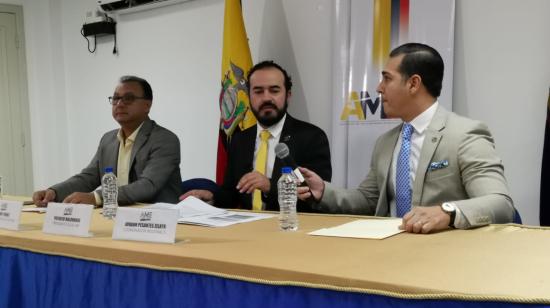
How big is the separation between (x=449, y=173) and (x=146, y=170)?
1463 millimetres

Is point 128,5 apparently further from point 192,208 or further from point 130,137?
point 192,208

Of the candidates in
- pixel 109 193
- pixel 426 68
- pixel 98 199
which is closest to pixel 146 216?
pixel 109 193

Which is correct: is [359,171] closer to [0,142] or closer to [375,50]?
[375,50]

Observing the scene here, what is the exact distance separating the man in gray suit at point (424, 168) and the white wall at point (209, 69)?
A: 1.00m

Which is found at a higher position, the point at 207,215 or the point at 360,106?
the point at 360,106

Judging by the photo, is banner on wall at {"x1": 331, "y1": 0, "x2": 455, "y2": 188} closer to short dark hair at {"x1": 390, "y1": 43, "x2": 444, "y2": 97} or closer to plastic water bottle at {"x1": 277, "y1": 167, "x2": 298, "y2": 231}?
short dark hair at {"x1": 390, "y1": 43, "x2": 444, "y2": 97}

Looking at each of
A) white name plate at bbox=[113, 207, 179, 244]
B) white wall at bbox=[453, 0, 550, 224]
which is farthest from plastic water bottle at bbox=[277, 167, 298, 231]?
white wall at bbox=[453, 0, 550, 224]

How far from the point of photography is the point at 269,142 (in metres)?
2.62

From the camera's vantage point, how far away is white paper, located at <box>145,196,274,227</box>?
1.73 meters

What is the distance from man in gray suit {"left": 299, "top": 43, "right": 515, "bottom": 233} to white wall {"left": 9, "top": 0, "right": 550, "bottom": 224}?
1.00 metres

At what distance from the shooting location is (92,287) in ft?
4.47

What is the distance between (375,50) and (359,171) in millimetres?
770

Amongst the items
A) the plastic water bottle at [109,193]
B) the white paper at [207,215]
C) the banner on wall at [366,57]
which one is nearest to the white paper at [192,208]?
the white paper at [207,215]

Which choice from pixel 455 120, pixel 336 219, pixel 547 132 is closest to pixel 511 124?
pixel 547 132
